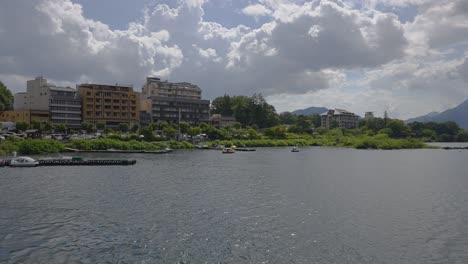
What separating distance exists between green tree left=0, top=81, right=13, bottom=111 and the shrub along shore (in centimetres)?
4459

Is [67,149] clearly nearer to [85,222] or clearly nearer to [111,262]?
[85,222]

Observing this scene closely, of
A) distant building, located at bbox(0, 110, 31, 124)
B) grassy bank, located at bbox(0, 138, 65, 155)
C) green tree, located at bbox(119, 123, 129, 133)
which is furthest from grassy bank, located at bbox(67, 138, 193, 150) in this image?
distant building, located at bbox(0, 110, 31, 124)

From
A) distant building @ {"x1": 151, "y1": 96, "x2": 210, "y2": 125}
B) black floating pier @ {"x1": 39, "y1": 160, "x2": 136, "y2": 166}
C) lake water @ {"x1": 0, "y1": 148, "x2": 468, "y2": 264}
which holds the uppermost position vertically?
distant building @ {"x1": 151, "y1": 96, "x2": 210, "y2": 125}

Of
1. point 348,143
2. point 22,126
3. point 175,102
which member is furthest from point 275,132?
point 22,126

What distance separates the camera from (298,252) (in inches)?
842

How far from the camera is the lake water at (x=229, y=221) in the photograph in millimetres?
21109

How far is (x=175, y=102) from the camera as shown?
163500mm

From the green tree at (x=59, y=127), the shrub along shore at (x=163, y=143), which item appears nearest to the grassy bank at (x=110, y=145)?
the shrub along shore at (x=163, y=143)

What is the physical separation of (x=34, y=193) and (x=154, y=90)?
137414mm

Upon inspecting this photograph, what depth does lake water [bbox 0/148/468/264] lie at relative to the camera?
69.3ft

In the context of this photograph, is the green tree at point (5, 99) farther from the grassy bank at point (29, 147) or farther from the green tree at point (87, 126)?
the grassy bank at point (29, 147)

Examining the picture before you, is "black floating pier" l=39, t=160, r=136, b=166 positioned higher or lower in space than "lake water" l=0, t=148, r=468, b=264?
higher

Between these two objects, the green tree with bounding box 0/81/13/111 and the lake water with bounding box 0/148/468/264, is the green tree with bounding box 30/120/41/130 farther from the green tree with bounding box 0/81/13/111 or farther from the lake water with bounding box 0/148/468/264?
the lake water with bounding box 0/148/468/264

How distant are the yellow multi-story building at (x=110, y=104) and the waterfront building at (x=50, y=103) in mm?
3214
